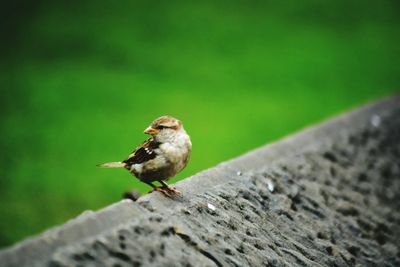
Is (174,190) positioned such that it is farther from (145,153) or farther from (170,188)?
(145,153)

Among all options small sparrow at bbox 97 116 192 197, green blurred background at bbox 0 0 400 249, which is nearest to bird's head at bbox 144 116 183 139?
small sparrow at bbox 97 116 192 197

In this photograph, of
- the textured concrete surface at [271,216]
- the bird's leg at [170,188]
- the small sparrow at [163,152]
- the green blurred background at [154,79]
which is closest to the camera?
the textured concrete surface at [271,216]

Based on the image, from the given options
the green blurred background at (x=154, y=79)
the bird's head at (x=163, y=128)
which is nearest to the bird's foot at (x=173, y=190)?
the bird's head at (x=163, y=128)

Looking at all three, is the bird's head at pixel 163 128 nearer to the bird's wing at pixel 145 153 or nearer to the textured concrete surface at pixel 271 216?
the bird's wing at pixel 145 153

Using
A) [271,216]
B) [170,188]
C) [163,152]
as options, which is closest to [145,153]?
[163,152]

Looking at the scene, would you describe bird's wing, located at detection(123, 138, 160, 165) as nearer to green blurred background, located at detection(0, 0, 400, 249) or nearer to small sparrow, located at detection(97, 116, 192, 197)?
small sparrow, located at detection(97, 116, 192, 197)

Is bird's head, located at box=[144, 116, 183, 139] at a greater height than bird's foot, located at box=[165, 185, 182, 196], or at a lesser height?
greater

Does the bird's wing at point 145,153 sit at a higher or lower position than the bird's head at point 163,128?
lower
